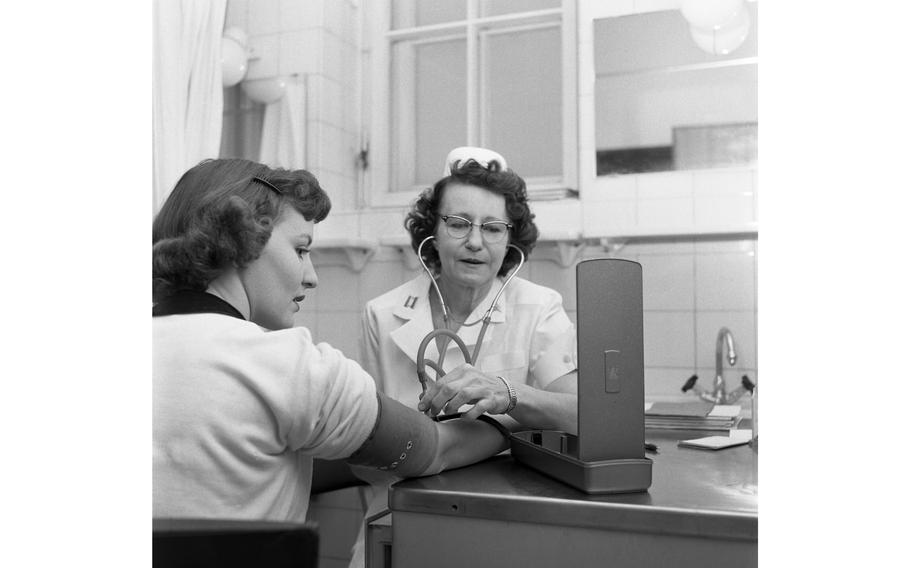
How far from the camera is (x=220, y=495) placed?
71 centimetres

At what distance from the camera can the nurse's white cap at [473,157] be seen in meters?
0.82

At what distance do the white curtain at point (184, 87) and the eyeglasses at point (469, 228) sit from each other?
0.31 m

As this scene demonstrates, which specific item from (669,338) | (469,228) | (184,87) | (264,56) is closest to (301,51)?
(264,56)

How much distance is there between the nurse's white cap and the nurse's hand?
217 mm

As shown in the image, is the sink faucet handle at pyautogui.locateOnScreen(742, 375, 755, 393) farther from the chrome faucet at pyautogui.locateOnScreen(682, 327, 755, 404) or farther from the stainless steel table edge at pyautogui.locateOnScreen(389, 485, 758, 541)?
the stainless steel table edge at pyautogui.locateOnScreen(389, 485, 758, 541)

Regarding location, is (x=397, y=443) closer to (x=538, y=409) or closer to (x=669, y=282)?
(x=538, y=409)

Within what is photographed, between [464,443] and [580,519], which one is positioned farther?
[464,443]

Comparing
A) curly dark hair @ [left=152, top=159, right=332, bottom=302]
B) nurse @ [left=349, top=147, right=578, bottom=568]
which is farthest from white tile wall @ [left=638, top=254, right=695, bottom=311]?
curly dark hair @ [left=152, top=159, right=332, bottom=302]

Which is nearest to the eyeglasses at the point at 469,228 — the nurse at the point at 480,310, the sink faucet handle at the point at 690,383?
the nurse at the point at 480,310

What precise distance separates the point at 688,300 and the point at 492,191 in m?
0.24

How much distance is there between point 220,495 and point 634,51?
1.88 feet

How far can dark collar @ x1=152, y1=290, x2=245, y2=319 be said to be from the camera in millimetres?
717

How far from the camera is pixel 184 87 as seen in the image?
1015mm

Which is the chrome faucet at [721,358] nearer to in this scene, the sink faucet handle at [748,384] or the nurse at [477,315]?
the sink faucet handle at [748,384]
